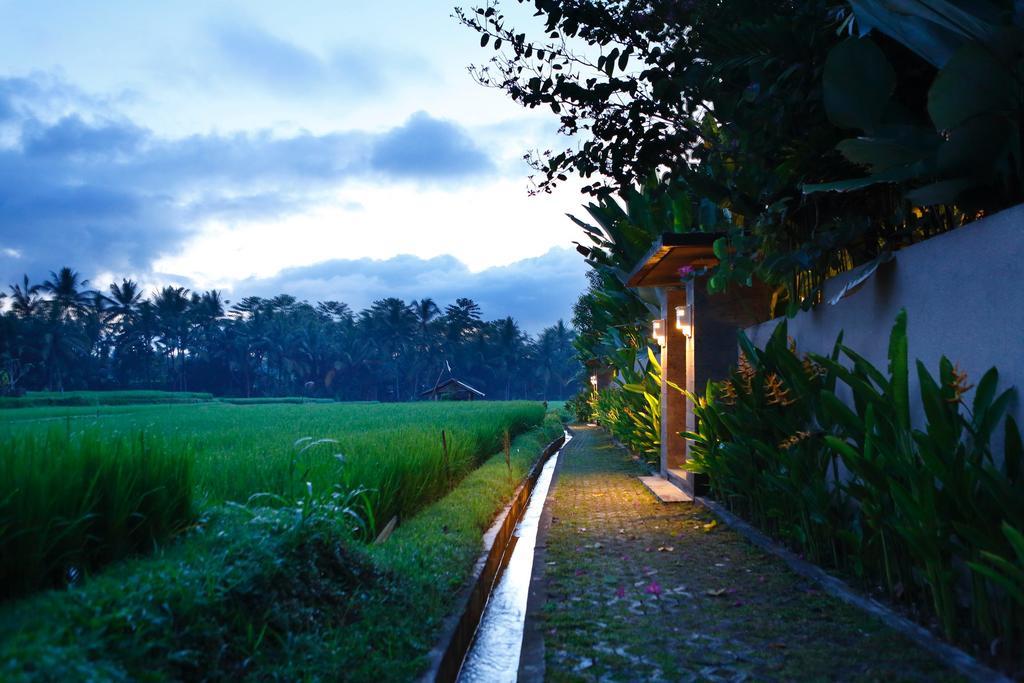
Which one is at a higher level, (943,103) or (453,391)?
(943,103)

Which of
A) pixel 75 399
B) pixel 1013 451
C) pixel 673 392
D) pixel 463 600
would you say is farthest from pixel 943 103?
pixel 75 399

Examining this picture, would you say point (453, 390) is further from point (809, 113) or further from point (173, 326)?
point (809, 113)

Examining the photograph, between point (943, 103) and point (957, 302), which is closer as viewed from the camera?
point (943, 103)

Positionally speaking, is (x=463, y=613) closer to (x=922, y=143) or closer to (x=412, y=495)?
(x=412, y=495)

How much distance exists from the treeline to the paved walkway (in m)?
53.0

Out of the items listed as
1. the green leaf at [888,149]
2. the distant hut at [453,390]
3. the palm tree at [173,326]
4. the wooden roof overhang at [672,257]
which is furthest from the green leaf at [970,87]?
the palm tree at [173,326]

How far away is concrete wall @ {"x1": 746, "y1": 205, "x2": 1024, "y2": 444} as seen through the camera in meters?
3.21

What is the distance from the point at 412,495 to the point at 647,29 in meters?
4.40

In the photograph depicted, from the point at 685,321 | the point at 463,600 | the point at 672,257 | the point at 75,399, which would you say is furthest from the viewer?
the point at 75,399

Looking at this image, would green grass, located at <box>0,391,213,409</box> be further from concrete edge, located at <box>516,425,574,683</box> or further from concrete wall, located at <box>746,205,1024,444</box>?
concrete wall, located at <box>746,205,1024,444</box>

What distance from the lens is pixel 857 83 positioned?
394cm

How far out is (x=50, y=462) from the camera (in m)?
3.19

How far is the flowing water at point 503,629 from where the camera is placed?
4.02 metres

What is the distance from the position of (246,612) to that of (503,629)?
7.08 feet
